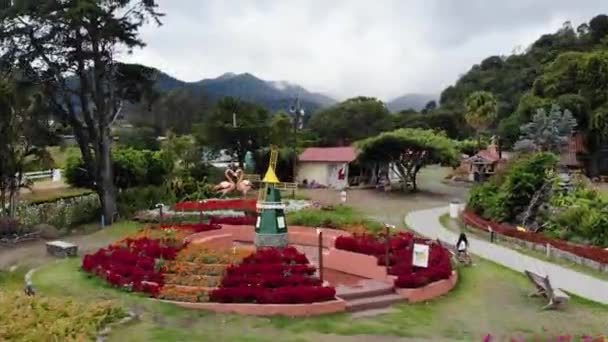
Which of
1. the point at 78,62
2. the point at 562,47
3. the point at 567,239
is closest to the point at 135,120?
the point at 78,62

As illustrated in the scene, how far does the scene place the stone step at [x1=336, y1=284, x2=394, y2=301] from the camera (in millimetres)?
Answer: 13438

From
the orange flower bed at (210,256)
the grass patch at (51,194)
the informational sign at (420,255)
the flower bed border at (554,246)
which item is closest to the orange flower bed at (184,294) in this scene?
the orange flower bed at (210,256)

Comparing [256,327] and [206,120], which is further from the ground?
[206,120]

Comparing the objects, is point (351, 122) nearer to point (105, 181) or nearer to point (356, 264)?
point (105, 181)

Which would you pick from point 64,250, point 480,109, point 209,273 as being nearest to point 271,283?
point 209,273

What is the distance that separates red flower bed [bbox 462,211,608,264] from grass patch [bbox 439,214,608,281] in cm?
29

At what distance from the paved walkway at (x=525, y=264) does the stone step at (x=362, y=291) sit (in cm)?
422

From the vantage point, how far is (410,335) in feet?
35.2

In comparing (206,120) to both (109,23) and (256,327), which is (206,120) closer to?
(109,23)

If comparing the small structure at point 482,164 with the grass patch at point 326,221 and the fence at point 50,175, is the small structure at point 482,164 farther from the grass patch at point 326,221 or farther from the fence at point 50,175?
the fence at point 50,175

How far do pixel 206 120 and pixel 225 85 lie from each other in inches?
5180

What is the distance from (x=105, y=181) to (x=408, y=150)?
705 inches

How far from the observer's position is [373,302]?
1332 centimetres

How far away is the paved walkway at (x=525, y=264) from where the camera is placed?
14.4 metres
